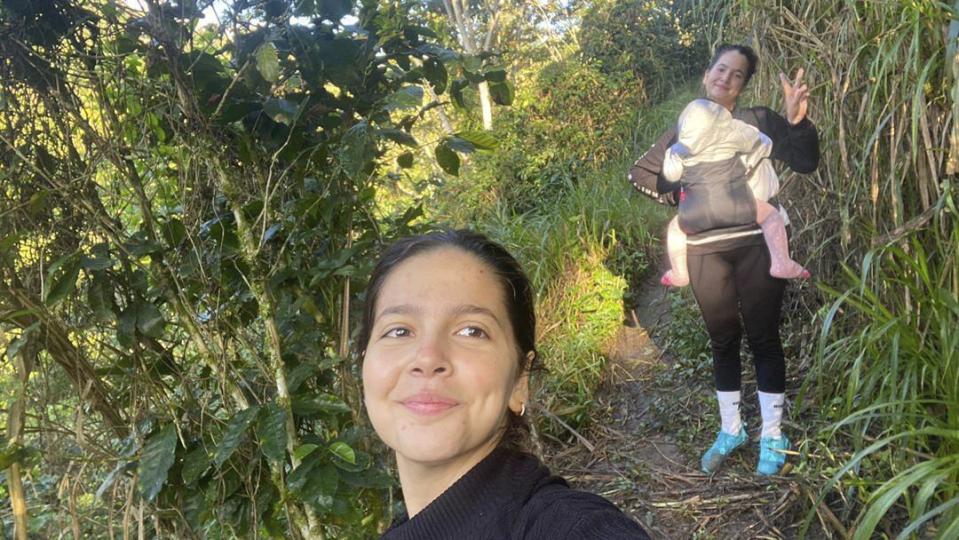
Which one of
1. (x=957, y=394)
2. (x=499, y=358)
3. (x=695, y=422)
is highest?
(x=499, y=358)

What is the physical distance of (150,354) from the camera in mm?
1898

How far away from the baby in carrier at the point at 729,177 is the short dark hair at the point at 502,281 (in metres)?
1.58

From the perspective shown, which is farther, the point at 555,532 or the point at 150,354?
the point at 150,354

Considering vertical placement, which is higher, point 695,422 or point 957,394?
point 957,394

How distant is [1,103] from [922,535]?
107 inches

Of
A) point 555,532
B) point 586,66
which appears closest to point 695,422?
point 555,532

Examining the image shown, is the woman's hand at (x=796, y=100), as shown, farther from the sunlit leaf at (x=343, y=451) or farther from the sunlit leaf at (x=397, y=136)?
the sunlit leaf at (x=343, y=451)

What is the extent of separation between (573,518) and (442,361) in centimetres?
35

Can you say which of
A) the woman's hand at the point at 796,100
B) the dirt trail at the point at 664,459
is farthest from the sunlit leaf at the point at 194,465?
the woman's hand at the point at 796,100

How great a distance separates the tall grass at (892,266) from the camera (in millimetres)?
2051

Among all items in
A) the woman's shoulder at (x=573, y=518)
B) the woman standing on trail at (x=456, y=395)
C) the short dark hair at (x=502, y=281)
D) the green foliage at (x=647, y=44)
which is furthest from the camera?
the green foliage at (x=647, y=44)

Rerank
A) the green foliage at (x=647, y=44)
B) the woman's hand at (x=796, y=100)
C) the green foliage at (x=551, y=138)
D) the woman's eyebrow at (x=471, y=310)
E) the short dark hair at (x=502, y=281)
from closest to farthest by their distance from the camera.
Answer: the woman's eyebrow at (x=471, y=310) → the short dark hair at (x=502, y=281) → the woman's hand at (x=796, y=100) → the green foliage at (x=551, y=138) → the green foliage at (x=647, y=44)

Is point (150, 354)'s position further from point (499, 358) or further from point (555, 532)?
point (555, 532)

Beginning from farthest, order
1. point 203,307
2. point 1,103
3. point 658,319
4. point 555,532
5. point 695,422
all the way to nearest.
Answer: point 658,319
point 695,422
point 203,307
point 1,103
point 555,532
